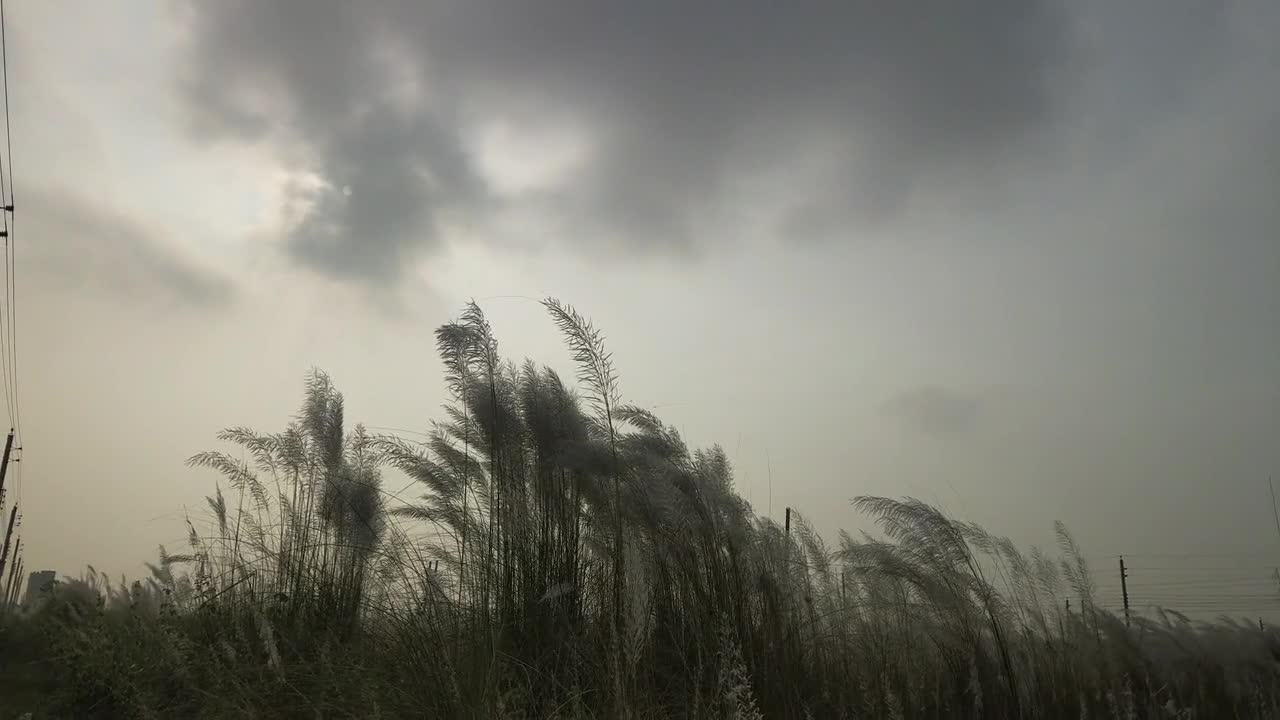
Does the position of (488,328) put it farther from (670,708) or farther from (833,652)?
(833,652)

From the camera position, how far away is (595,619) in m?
4.12

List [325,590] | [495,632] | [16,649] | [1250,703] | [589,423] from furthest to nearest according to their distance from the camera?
[16,649]
[325,590]
[1250,703]
[589,423]
[495,632]

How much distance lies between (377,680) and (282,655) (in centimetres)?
164

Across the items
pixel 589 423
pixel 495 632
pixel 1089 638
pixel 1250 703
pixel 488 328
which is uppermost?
pixel 488 328

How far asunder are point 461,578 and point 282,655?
67.9 inches

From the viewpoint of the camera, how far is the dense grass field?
12.1 ft

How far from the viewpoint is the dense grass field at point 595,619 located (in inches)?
145

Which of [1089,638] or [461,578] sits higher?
[461,578]

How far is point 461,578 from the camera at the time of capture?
430cm

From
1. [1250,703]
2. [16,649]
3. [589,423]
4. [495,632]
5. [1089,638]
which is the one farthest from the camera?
[16,649]

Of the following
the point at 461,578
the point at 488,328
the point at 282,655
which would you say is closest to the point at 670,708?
the point at 461,578

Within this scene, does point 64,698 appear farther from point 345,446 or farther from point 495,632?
point 495,632

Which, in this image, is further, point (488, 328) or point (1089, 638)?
point (1089, 638)

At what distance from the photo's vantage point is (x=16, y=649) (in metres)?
7.64
